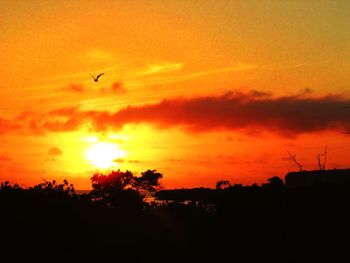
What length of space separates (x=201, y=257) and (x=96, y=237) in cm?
484

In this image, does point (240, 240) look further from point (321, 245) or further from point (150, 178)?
point (150, 178)

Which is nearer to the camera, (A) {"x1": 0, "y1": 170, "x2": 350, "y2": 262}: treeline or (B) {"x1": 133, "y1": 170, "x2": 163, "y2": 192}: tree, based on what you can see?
(A) {"x1": 0, "y1": 170, "x2": 350, "y2": 262}: treeline

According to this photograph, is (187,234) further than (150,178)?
No

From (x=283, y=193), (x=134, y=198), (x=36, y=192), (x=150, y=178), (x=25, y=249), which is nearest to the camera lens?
(x=25, y=249)

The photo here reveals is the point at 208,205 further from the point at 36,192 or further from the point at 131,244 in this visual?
the point at 36,192

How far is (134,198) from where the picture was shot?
27094 millimetres

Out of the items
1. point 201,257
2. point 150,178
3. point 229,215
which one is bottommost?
point 201,257

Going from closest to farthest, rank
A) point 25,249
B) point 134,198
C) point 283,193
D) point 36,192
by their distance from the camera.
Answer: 1. point 25,249
2. point 36,192
3. point 134,198
4. point 283,193

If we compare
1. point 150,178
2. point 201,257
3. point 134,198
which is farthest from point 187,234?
point 150,178

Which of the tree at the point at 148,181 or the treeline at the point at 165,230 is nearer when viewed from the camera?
the treeline at the point at 165,230

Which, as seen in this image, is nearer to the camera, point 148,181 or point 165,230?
point 165,230

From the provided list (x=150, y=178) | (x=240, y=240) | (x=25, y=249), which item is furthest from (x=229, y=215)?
(x=150, y=178)

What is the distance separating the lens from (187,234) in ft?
75.2

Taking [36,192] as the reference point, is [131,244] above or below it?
below
